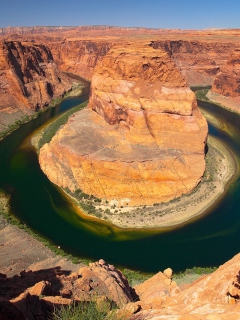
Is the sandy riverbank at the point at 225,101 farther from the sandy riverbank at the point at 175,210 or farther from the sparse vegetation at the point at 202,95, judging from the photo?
the sandy riverbank at the point at 175,210

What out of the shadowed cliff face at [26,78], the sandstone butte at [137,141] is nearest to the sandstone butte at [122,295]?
the sandstone butte at [137,141]

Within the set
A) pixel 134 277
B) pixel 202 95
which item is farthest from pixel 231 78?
pixel 134 277

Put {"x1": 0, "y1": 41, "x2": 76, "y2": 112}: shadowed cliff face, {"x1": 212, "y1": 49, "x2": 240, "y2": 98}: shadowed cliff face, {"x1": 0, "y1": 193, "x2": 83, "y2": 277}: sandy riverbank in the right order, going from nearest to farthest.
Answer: {"x1": 0, "y1": 193, "x2": 83, "y2": 277}: sandy riverbank → {"x1": 0, "y1": 41, "x2": 76, "y2": 112}: shadowed cliff face → {"x1": 212, "y1": 49, "x2": 240, "y2": 98}: shadowed cliff face

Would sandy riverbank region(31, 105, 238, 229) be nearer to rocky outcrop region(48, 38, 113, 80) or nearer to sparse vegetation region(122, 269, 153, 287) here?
sparse vegetation region(122, 269, 153, 287)

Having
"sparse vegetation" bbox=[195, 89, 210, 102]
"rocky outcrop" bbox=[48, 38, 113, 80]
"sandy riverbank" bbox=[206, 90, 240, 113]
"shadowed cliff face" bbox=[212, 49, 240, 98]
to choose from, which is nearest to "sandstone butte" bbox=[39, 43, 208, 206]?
"sandy riverbank" bbox=[206, 90, 240, 113]

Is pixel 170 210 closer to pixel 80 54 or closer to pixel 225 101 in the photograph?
pixel 225 101

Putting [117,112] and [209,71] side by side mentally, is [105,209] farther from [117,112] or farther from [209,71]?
[209,71]
